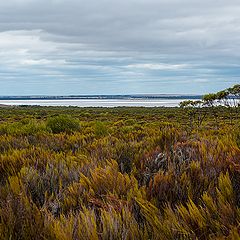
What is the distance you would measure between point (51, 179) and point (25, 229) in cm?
119

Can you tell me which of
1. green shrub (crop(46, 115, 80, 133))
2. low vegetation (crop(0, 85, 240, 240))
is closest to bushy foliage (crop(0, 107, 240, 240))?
low vegetation (crop(0, 85, 240, 240))

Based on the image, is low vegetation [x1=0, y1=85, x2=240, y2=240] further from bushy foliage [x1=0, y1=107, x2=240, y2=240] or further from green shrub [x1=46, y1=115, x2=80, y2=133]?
green shrub [x1=46, y1=115, x2=80, y2=133]

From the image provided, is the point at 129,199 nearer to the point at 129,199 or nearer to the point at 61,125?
A: the point at 129,199

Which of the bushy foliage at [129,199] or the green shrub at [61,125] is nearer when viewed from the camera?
the bushy foliage at [129,199]

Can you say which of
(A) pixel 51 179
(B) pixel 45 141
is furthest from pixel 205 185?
(B) pixel 45 141

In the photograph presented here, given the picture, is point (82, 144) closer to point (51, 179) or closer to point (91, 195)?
point (51, 179)

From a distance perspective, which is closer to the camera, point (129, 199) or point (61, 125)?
point (129, 199)

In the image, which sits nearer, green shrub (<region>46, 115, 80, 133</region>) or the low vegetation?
the low vegetation

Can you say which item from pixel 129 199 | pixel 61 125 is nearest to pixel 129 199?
pixel 129 199

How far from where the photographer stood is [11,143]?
21.7 feet

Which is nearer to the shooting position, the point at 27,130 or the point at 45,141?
the point at 45,141

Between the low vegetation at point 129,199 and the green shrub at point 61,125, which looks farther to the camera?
the green shrub at point 61,125

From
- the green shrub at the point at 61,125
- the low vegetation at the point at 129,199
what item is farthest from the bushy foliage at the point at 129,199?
the green shrub at the point at 61,125

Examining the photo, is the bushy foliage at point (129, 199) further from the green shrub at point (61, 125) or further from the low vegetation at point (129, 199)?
the green shrub at point (61, 125)
